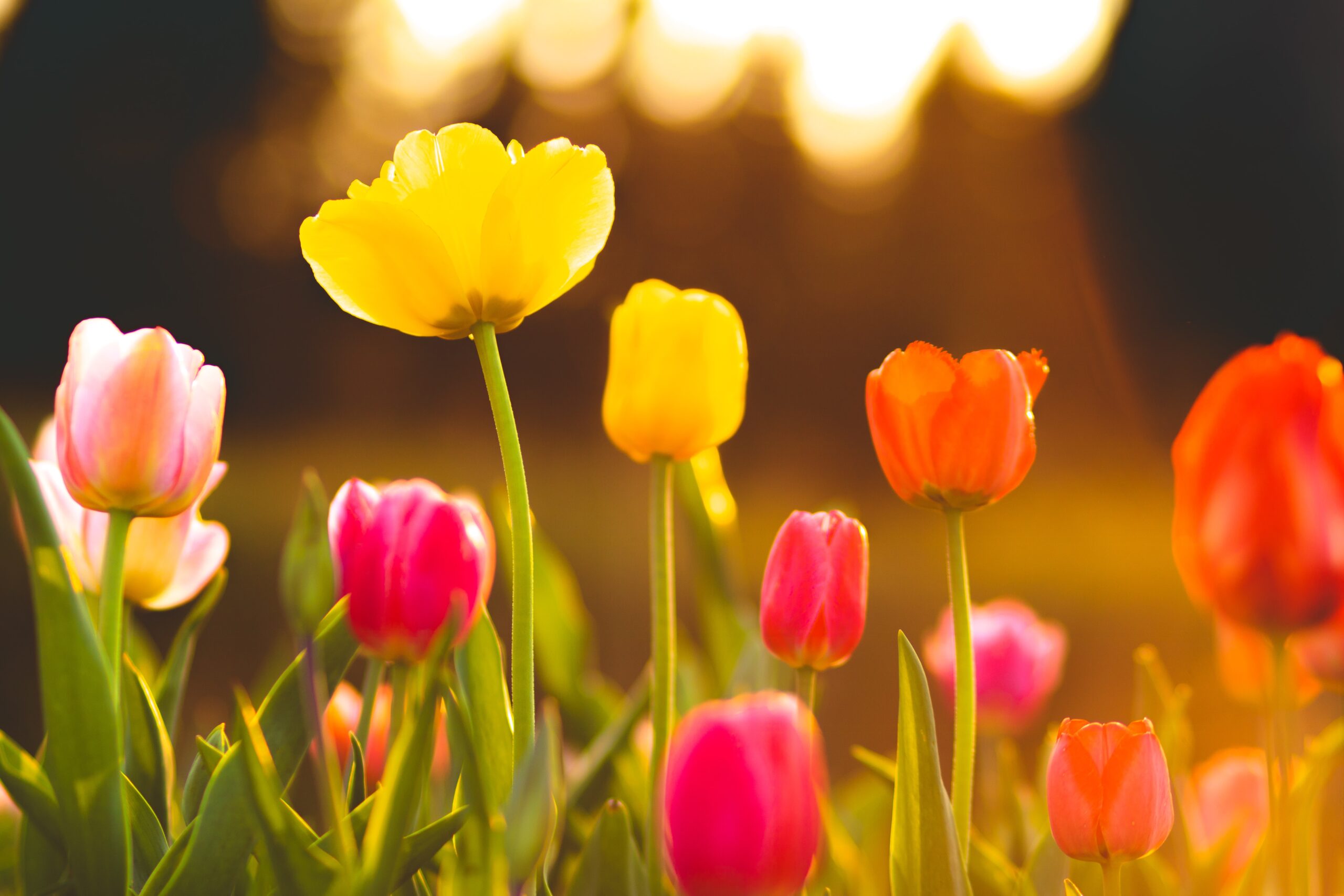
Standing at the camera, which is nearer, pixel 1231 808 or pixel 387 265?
pixel 387 265

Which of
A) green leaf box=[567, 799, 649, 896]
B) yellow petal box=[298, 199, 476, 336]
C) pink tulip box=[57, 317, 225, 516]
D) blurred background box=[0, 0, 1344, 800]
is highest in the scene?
blurred background box=[0, 0, 1344, 800]

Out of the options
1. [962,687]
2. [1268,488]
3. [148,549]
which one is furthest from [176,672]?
[1268,488]

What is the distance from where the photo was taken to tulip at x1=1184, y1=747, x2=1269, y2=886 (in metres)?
0.61

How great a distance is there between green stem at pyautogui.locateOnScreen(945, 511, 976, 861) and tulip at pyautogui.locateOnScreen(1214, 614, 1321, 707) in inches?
5.4

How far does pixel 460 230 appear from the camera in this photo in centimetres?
44

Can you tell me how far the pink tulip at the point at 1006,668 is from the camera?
775 mm

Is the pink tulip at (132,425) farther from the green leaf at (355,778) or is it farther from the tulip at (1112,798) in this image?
the tulip at (1112,798)

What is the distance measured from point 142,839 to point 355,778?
88mm

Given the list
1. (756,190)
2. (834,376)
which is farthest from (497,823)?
(756,190)

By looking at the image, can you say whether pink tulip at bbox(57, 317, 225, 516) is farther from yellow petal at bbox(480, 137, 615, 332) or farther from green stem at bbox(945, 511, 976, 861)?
green stem at bbox(945, 511, 976, 861)

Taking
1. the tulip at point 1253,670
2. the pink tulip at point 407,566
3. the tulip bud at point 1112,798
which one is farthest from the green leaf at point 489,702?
the tulip at point 1253,670

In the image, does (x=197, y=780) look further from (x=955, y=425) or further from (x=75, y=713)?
(x=955, y=425)

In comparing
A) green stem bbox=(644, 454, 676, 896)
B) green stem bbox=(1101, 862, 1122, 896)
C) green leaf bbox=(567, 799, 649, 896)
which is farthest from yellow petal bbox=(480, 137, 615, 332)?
green stem bbox=(1101, 862, 1122, 896)

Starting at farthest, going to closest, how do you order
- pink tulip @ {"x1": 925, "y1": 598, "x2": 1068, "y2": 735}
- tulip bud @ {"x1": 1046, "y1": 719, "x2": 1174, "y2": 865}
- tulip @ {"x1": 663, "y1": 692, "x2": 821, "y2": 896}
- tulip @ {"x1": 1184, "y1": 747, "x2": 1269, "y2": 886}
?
pink tulip @ {"x1": 925, "y1": 598, "x2": 1068, "y2": 735}
tulip @ {"x1": 1184, "y1": 747, "x2": 1269, "y2": 886}
tulip bud @ {"x1": 1046, "y1": 719, "x2": 1174, "y2": 865}
tulip @ {"x1": 663, "y1": 692, "x2": 821, "y2": 896}
